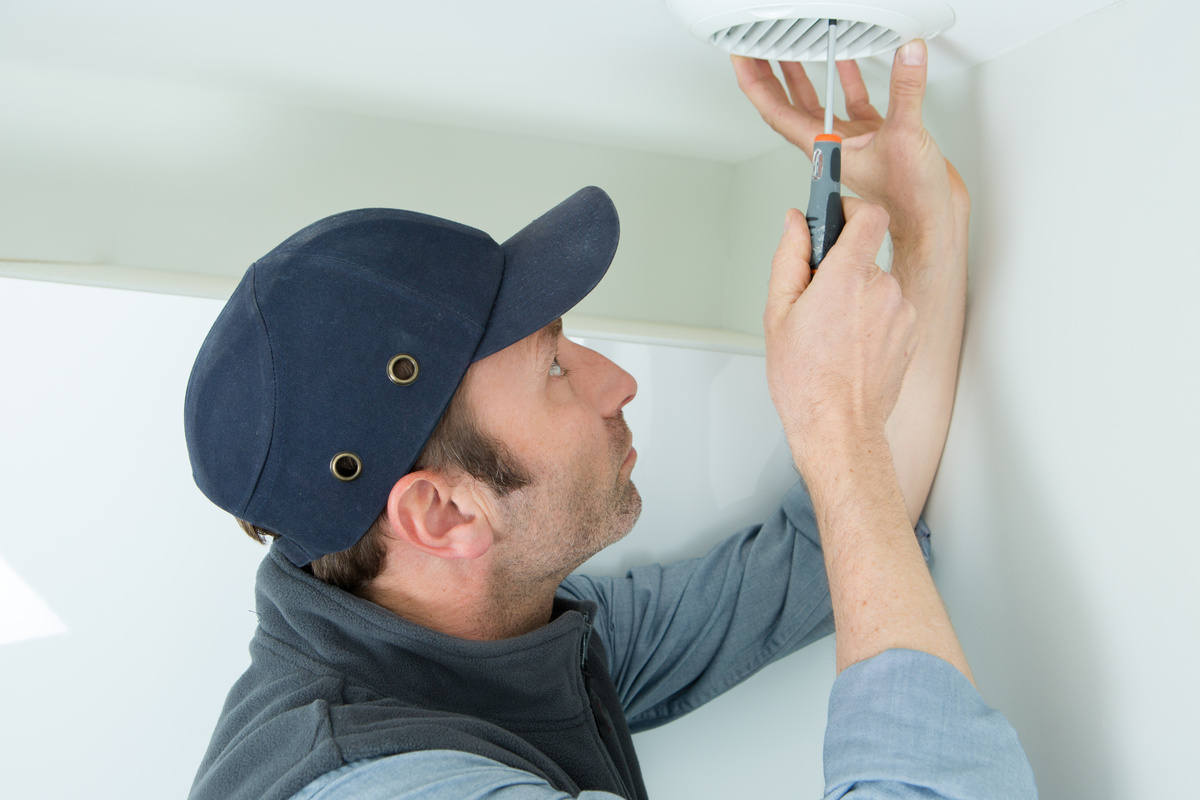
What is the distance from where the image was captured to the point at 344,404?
75 centimetres

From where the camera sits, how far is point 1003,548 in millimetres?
828

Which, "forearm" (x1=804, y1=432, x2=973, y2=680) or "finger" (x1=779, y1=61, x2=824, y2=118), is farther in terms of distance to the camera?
"finger" (x1=779, y1=61, x2=824, y2=118)

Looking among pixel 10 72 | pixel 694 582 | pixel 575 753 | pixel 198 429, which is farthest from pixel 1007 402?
pixel 10 72

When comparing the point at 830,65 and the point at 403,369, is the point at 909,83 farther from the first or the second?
the point at 403,369

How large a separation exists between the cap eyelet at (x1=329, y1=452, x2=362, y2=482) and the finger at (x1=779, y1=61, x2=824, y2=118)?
0.63 meters

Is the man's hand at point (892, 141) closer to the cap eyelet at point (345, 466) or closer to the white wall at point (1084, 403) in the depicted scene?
the white wall at point (1084, 403)

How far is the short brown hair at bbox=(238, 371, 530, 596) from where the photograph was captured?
81 centimetres

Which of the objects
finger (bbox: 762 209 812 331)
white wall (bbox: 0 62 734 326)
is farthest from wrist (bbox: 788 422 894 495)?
white wall (bbox: 0 62 734 326)

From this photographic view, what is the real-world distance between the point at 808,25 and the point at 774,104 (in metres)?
0.15

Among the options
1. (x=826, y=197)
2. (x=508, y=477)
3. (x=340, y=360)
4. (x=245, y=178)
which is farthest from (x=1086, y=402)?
(x=245, y=178)

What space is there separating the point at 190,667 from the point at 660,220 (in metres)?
0.98

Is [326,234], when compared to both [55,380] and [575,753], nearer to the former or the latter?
[55,380]

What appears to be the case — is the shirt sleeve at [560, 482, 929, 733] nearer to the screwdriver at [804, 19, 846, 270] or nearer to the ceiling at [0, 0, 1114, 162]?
the screwdriver at [804, 19, 846, 270]

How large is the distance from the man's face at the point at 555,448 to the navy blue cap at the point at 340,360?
0.05 meters
